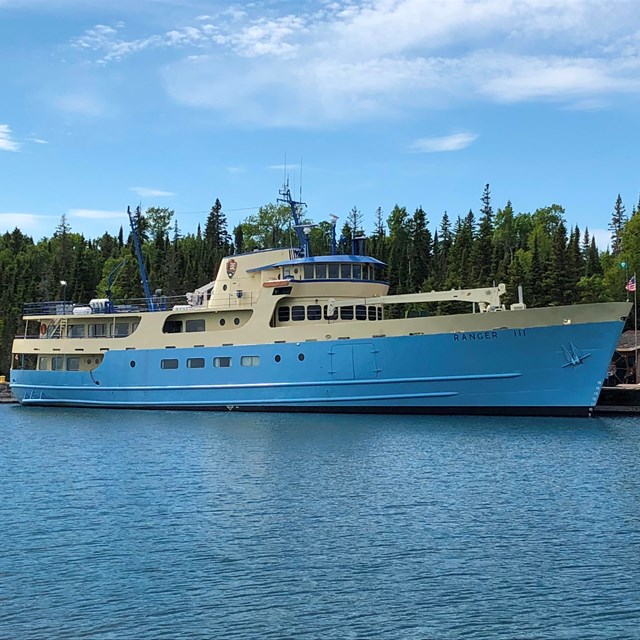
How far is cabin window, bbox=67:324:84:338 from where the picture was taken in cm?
4547

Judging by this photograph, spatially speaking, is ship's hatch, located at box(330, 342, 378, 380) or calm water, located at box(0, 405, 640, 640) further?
ship's hatch, located at box(330, 342, 378, 380)

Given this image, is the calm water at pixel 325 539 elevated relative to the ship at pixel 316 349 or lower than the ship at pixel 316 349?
lower

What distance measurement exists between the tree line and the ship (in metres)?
25.9

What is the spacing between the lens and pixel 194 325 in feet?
136

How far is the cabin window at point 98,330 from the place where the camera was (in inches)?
1754

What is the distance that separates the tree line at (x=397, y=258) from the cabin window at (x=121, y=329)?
26.5 meters

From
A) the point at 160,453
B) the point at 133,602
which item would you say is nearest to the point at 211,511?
the point at 133,602

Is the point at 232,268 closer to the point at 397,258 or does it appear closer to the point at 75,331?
the point at 75,331

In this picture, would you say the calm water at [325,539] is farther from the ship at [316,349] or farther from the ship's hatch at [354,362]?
the ship's hatch at [354,362]

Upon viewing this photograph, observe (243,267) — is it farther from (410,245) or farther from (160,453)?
(410,245)

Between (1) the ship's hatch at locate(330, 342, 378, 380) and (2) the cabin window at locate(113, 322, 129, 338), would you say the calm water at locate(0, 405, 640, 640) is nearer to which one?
(1) the ship's hatch at locate(330, 342, 378, 380)

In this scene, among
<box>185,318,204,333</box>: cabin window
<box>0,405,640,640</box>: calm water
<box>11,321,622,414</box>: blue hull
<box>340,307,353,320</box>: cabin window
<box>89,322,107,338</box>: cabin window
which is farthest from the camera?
<box>89,322,107,338</box>: cabin window

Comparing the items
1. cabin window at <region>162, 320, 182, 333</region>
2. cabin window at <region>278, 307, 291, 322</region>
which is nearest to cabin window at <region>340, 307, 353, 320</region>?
cabin window at <region>278, 307, 291, 322</region>

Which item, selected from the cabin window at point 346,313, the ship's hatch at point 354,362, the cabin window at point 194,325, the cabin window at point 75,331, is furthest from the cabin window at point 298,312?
the cabin window at point 75,331
